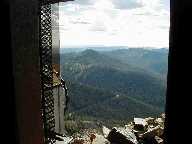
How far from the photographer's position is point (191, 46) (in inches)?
188

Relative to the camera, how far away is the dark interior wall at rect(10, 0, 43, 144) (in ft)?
21.2

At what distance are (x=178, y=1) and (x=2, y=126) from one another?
3.90 meters

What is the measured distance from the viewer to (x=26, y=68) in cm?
691

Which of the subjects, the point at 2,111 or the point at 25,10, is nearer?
the point at 2,111

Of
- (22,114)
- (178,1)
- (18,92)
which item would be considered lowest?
(22,114)

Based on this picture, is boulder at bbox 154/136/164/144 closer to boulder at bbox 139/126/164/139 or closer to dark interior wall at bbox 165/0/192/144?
boulder at bbox 139/126/164/139

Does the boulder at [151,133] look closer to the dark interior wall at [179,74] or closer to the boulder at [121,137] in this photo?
the boulder at [121,137]

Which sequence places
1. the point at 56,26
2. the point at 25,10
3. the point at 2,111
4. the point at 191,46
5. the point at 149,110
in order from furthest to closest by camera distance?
the point at 149,110 < the point at 56,26 < the point at 25,10 < the point at 2,111 < the point at 191,46

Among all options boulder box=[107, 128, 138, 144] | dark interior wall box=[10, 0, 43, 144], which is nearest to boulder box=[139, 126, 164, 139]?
boulder box=[107, 128, 138, 144]

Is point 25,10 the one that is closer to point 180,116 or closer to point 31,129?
point 31,129

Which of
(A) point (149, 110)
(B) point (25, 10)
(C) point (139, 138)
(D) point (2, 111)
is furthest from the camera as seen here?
(A) point (149, 110)

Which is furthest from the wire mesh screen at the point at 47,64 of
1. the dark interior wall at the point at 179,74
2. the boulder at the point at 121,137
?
the dark interior wall at the point at 179,74

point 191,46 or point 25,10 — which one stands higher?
point 25,10

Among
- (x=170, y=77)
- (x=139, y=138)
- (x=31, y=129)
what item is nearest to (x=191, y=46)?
(x=170, y=77)
